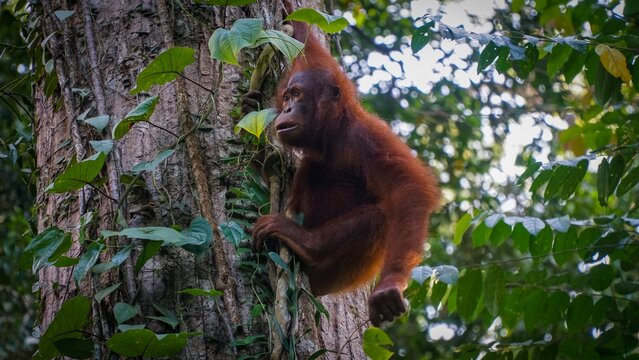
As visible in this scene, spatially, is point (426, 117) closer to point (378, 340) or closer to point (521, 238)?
point (521, 238)

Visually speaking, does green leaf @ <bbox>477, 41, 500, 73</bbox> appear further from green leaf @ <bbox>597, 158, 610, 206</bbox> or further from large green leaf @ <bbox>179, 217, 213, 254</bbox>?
large green leaf @ <bbox>179, 217, 213, 254</bbox>

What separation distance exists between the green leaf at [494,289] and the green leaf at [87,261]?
1.93m

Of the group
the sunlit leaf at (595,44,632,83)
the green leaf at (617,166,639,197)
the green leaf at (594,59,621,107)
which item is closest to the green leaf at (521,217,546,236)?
the green leaf at (617,166,639,197)

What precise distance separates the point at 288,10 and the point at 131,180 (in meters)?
1.43

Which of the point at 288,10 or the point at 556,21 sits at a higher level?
the point at 288,10

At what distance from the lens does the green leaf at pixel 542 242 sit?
11.6 feet

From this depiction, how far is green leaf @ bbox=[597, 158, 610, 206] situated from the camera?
136 inches

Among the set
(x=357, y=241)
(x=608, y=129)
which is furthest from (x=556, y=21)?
(x=357, y=241)

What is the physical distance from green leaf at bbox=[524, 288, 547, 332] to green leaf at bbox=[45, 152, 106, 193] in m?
2.17

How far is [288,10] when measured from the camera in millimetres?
3707

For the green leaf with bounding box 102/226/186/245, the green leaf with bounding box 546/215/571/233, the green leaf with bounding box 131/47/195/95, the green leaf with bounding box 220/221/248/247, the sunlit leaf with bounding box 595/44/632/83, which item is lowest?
the green leaf with bounding box 546/215/571/233

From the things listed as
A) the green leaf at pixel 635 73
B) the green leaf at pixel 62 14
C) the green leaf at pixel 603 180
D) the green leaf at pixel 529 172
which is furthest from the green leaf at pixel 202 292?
the green leaf at pixel 635 73

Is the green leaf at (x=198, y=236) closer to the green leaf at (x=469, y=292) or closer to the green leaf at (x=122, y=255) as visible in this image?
the green leaf at (x=122, y=255)

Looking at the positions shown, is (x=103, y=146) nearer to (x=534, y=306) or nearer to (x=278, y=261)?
(x=278, y=261)
